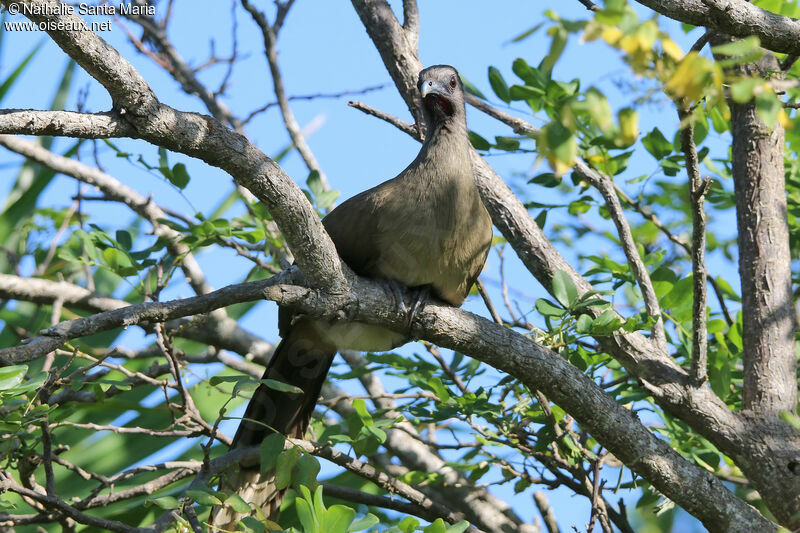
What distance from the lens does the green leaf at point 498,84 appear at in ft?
13.6

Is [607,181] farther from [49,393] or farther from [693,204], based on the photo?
[49,393]

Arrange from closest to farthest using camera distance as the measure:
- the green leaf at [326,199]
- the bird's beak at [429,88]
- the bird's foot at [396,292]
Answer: the bird's foot at [396,292], the bird's beak at [429,88], the green leaf at [326,199]

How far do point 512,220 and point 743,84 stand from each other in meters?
2.79

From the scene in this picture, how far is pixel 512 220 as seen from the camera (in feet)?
14.2

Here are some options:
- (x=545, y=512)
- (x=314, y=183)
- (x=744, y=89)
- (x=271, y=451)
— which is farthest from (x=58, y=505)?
(x=744, y=89)

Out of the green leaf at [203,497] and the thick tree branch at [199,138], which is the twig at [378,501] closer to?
the green leaf at [203,497]

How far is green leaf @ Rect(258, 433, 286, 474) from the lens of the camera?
10.5 feet

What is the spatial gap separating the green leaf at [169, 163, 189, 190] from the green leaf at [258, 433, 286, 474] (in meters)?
1.94

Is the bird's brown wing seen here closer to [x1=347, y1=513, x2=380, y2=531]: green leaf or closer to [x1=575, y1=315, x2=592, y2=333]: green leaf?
[x1=575, y1=315, x2=592, y2=333]: green leaf

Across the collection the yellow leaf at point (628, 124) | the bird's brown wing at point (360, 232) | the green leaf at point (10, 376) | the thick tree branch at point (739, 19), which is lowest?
the green leaf at point (10, 376)

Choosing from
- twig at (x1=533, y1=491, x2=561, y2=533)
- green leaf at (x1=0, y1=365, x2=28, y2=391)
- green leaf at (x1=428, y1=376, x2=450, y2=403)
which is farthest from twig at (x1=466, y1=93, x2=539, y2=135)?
green leaf at (x1=0, y1=365, x2=28, y2=391)

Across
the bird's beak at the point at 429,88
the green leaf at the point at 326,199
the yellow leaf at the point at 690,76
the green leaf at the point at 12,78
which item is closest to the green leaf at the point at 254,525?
the yellow leaf at the point at 690,76

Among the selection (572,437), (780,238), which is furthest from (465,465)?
(780,238)

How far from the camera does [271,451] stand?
10.5 feet
